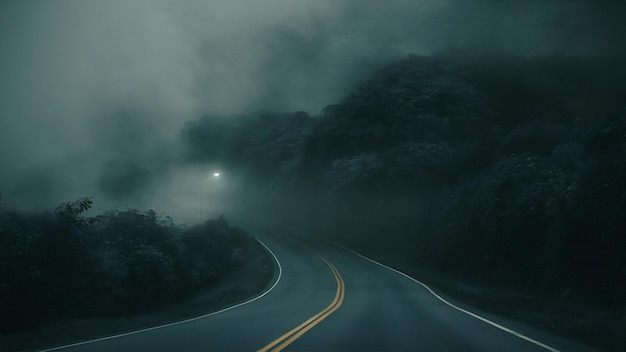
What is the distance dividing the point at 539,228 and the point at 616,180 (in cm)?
549

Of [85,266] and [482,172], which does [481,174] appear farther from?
[85,266]

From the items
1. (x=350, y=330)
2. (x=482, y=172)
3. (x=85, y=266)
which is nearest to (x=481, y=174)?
(x=482, y=172)

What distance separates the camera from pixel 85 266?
66.0ft

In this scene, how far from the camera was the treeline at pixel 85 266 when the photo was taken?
16.4 m

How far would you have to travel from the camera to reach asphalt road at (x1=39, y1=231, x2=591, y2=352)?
9266mm

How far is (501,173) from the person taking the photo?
28750 mm

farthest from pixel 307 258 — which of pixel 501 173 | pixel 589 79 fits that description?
pixel 589 79

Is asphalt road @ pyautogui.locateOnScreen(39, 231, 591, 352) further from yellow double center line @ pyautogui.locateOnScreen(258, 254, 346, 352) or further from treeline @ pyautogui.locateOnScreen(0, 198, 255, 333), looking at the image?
treeline @ pyautogui.locateOnScreen(0, 198, 255, 333)

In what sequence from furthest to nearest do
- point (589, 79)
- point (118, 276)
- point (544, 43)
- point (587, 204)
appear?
point (544, 43), point (589, 79), point (118, 276), point (587, 204)

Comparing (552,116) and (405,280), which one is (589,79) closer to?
(552,116)

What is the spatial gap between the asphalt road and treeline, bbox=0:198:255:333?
6.93 meters

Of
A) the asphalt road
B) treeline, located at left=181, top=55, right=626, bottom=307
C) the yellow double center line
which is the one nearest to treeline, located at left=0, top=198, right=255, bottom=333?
the asphalt road

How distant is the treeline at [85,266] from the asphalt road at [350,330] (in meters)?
6.93

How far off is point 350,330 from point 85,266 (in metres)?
14.2
